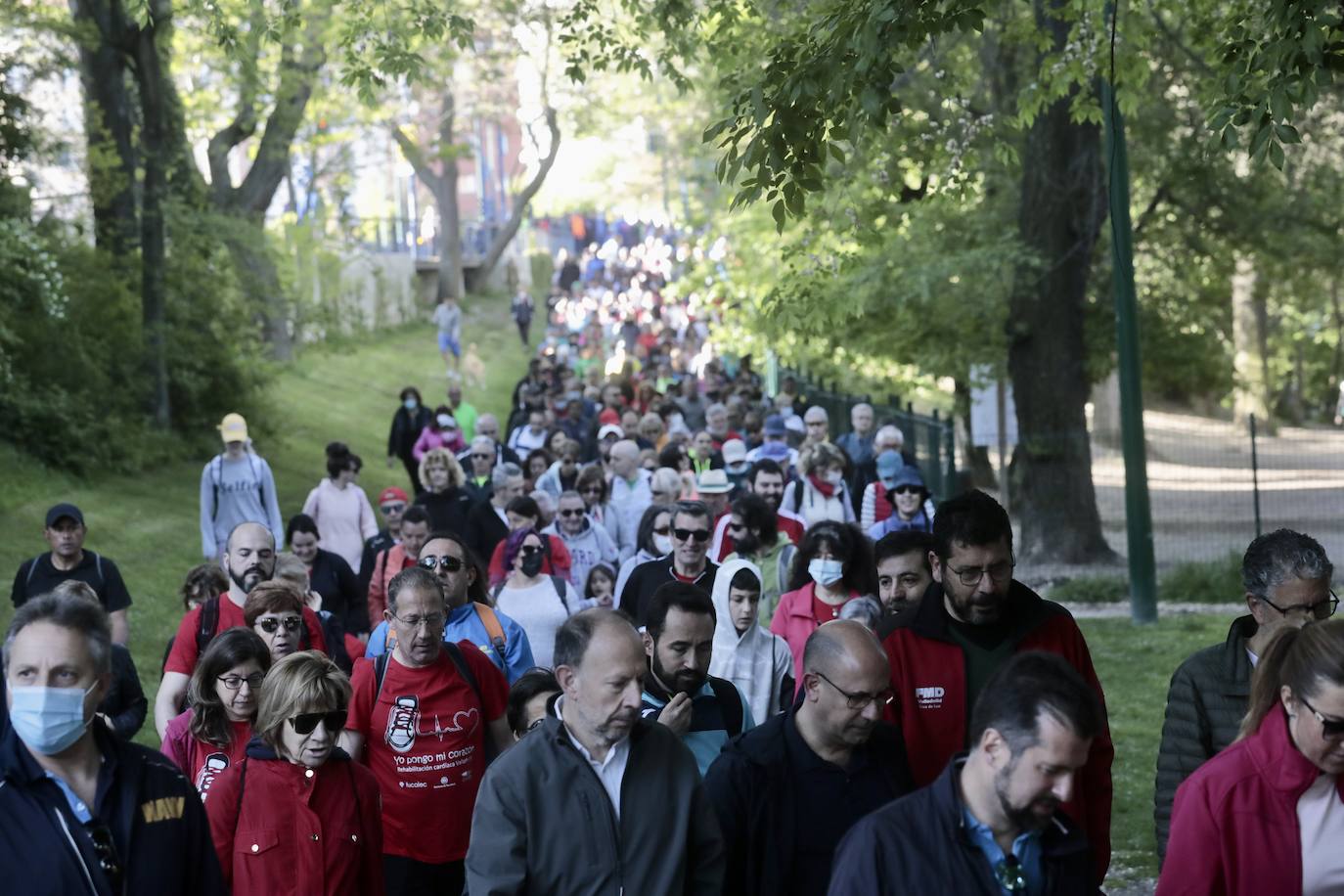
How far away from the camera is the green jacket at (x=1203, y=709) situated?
5.46m

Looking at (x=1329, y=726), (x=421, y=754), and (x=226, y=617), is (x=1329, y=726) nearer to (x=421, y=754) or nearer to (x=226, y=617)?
(x=421, y=754)

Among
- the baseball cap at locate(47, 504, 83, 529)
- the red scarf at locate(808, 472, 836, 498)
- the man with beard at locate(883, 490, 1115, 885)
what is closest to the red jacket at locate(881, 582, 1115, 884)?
the man with beard at locate(883, 490, 1115, 885)

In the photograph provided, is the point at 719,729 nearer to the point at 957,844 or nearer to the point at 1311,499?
the point at 957,844

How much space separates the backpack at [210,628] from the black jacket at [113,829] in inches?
140

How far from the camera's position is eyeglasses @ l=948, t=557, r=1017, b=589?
559 cm

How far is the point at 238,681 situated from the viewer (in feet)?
21.9

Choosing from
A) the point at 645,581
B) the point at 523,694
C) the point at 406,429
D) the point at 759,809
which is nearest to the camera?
the point at 759,809

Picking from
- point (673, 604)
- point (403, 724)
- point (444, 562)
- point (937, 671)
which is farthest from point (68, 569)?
point (937, 671)

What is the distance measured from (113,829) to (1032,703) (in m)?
2.09

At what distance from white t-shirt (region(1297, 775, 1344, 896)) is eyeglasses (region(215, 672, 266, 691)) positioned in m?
3.77

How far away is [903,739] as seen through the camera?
5.50m

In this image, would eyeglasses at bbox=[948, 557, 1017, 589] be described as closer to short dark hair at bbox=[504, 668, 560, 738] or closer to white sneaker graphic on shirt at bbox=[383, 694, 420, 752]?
short dark hair at bbox=[504, 668, 560, 738]

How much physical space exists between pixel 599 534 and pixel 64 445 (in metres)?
12.1

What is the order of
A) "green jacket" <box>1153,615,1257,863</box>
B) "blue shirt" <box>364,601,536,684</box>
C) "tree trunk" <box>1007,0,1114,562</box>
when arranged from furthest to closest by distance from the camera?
"tree trunk" <box>1007,0,1114,562</box>, "blue shirt" <box>364,601,536,684</box>, "green jacket" <box>1153,615,1257,863</box>
